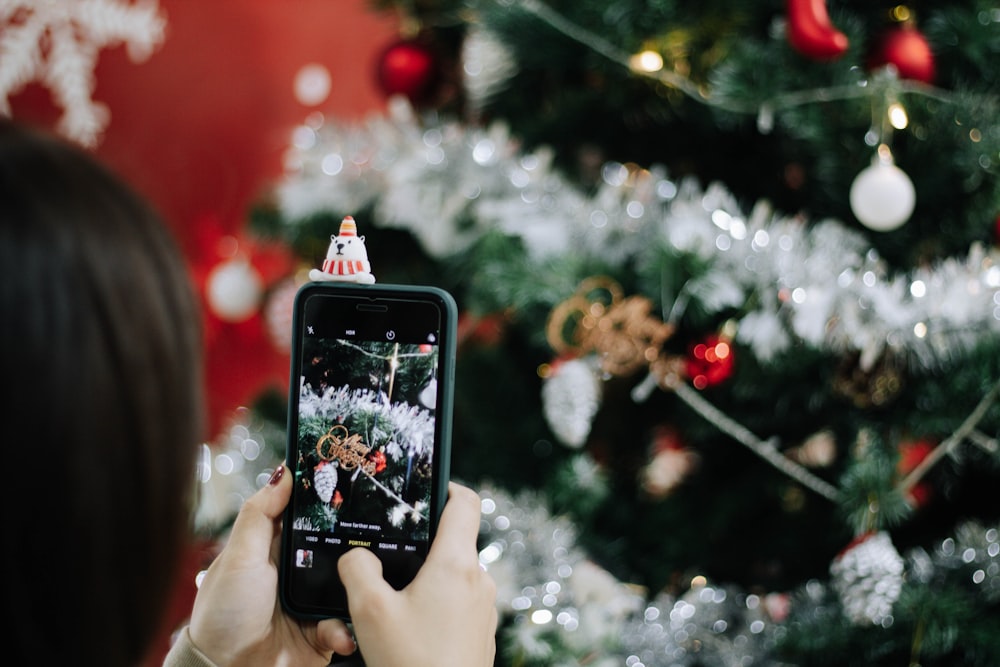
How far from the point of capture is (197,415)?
0.34 meters

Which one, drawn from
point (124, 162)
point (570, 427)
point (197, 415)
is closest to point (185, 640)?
point (197, 415)

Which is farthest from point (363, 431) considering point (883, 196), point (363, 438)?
point (883, 196)

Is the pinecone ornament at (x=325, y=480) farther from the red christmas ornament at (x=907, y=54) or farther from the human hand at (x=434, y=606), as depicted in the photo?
the red christmas ornament at (x=907, y=54)

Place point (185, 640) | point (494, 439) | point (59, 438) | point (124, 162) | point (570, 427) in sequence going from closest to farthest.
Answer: point (59, 438)
point (185, 640)
point (570, 427)
point (494, 439)
point (124, 162)

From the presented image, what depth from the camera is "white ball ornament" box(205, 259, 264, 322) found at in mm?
1153

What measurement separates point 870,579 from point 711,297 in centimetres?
26

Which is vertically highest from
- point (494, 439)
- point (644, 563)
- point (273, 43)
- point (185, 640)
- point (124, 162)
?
point (273, 43)

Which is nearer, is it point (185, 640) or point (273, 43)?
point (185, 640)

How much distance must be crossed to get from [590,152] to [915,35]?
380mm

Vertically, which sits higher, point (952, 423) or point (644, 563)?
point (952, 423)

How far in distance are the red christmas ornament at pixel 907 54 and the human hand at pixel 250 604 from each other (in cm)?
64

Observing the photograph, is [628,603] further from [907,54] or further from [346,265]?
[907,54]

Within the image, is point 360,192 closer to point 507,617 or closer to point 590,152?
point 590,152

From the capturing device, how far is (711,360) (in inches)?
30.6
